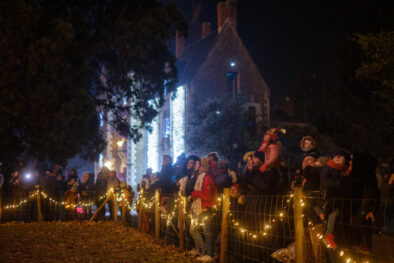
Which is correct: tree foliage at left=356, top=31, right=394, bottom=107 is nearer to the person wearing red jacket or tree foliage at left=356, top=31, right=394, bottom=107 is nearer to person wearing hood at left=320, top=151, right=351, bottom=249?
the person wearing red jacket

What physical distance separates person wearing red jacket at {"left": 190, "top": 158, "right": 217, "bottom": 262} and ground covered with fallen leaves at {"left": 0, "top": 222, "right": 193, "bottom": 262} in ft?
1.36

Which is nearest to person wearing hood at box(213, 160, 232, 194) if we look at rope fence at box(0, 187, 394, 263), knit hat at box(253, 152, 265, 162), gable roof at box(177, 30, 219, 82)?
rope fence at box(0, 187, 394, 263)

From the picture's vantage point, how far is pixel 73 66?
19.3 meters

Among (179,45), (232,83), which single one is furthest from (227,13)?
(179,45)

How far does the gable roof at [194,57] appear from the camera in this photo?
34781 millimetres

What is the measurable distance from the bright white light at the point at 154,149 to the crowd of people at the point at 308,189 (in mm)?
24686

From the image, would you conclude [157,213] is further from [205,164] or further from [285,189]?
[285,189]

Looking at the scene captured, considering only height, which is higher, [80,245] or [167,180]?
[167,180]

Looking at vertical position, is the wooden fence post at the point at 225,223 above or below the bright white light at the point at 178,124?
below

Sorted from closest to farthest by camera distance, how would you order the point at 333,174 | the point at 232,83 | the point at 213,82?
the point at 333,174 < the point at 213,82 < the point at 232,83

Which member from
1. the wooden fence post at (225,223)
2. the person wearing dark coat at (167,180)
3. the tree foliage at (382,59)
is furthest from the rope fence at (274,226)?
the tree foliage at (382,59)

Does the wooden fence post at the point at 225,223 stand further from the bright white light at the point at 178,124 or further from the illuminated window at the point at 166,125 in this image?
the illuminated window at the point at 166,125

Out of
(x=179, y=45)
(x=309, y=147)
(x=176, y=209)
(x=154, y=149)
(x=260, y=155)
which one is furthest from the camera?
(x=179, y=45)

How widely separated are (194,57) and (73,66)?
18714 millimetres
